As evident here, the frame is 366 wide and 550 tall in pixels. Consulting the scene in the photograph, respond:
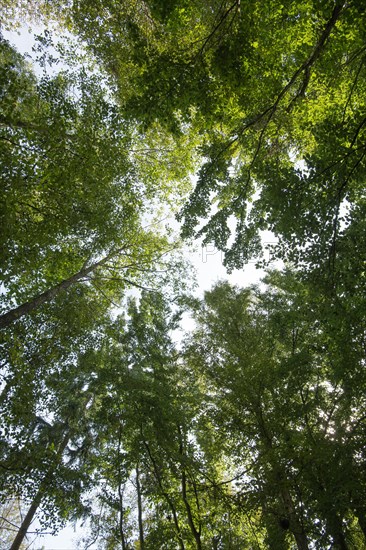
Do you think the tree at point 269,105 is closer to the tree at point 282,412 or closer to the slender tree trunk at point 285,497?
the tree at point 282,412

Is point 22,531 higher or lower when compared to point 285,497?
higher

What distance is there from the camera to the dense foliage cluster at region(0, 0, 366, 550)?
14.1ft

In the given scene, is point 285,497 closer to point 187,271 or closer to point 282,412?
point 282,412

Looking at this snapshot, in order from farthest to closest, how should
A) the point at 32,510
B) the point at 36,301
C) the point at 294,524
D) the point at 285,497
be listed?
the point at 32,510 → the point at 36,301 → the point at 285,497 → the point at 294,524

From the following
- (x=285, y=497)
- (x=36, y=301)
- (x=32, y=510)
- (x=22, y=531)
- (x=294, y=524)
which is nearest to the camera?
(x=294, y=524)

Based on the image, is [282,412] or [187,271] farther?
[187,271]

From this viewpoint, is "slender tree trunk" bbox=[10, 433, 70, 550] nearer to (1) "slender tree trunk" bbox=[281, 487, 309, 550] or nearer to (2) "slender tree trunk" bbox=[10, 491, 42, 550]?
(2) "slender tree trunk" bbox=[10, 491, 42, 550]

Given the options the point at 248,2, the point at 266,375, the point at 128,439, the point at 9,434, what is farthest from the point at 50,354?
the point at 248,2

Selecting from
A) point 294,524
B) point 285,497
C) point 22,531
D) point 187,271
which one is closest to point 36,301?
point 187,271

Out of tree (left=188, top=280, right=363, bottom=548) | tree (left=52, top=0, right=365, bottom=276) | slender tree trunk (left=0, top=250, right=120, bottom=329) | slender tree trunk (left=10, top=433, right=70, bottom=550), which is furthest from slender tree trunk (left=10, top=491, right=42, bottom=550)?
tree (left=52, top=0, right=365, bottom=276)

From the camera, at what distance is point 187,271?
37.5 ft

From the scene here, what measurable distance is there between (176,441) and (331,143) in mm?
7351

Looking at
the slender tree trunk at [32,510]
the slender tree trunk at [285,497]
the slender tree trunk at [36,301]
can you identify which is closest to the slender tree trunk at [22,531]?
the slender tree trunk at [32,510]

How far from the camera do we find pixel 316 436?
21.0 feet
